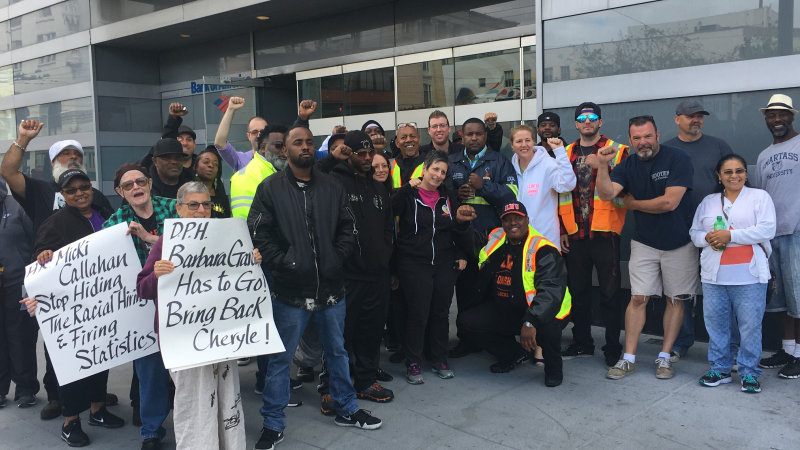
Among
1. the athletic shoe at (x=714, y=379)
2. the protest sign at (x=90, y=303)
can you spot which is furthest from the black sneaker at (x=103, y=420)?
the athletic shoe at (x=714, y=379)

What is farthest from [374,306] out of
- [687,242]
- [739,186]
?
[739,186]

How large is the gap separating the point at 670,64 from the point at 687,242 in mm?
2169

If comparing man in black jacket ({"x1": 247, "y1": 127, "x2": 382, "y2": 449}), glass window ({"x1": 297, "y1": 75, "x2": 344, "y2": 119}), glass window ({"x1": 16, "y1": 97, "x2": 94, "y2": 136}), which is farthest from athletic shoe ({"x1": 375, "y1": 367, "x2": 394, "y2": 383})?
glass window ({"x1": 16, "y1": 97, "x2": 94, "y2": 136})

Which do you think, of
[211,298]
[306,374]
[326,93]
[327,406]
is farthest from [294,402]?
[326,93]

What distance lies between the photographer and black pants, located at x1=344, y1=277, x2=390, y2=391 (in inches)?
193

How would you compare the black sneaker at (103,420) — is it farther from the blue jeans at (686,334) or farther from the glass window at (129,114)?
the glass window at (129,114)

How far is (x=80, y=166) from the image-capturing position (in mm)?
5262

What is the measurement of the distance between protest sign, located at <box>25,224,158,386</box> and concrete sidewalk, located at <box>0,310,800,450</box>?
728 mm

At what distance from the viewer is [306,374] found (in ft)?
18.3

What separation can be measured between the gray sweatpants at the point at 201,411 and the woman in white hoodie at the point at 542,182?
3232 millimetres

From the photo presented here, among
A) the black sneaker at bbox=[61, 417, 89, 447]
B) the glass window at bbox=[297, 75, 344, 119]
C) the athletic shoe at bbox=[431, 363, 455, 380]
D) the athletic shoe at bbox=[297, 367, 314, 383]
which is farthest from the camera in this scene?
the glass window at bbox=[297, 75, 344, 119]

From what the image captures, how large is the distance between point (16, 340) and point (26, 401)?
52 centimetres

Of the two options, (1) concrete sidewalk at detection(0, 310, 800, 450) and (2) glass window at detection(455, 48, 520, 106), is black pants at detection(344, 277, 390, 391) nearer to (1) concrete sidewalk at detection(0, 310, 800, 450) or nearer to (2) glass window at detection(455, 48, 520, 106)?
(1) concrete sidewalk at detection(0, 310, 800, 450)

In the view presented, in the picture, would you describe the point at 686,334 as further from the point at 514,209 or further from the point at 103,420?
the point at 103,420
